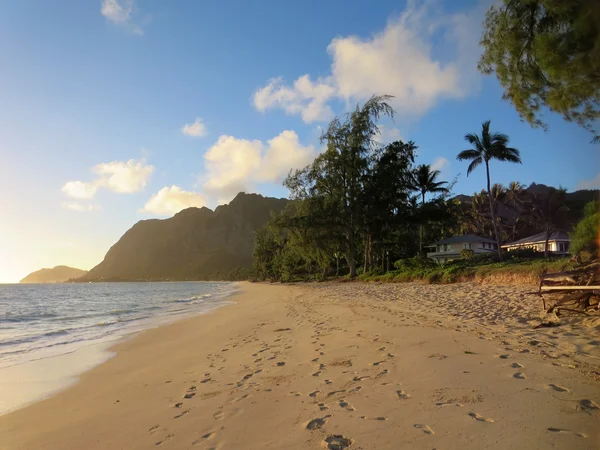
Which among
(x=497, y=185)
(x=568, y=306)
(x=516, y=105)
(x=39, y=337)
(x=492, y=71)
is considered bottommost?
(x=39, y=337)

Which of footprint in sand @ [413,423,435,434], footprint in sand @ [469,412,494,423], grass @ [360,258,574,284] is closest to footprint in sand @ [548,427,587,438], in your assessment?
footprint in sand @ [469,412,494,423]

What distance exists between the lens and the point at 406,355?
6.14m

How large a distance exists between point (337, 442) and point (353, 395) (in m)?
1.18

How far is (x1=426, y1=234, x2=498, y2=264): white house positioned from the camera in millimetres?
45969

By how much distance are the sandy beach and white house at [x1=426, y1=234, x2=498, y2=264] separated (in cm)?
4013

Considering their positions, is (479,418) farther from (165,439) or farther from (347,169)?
(347,169)

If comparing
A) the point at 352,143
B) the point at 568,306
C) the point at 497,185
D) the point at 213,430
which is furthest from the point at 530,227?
the point at 213,430

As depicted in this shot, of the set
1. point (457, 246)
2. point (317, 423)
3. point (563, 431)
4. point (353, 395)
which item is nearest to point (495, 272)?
point (353, 395)

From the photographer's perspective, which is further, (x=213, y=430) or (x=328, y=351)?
(x=328, y=351)

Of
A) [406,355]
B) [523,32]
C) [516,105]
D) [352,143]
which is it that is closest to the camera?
[406,355]

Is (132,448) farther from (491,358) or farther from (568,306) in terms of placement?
(568,306)

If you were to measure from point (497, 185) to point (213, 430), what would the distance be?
68.0 metres

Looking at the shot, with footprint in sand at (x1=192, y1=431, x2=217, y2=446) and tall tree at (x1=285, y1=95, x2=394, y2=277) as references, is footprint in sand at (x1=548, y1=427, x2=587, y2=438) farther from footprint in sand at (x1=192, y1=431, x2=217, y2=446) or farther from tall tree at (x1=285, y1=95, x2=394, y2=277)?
tall tree at (x1=285, y1=95, x2=394, y2=277)

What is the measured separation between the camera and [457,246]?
154 feet
